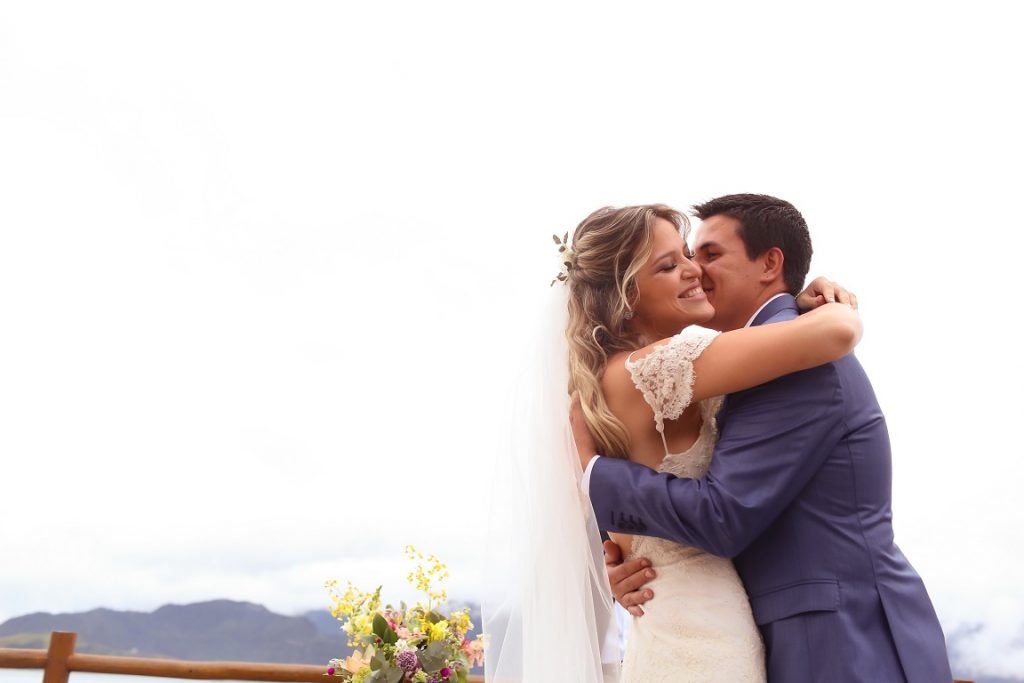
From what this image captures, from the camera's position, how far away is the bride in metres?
1.98

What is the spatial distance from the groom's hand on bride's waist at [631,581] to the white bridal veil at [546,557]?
10 centimetres

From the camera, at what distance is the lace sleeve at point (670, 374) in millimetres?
2041

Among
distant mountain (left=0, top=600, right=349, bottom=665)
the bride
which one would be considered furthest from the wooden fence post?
distant mountain (left=0, top=600, right=349, bottom=665)

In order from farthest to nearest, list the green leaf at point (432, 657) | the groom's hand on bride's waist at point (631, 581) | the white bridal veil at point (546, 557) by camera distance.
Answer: the green leaf at point (432, 657), the white bridal veil at point (546, 557), the groom's hand on bride's waist at point (631, 581)

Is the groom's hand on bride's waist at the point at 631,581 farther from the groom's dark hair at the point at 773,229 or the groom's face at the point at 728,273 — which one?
the groom's dark hair at the point at 773,229

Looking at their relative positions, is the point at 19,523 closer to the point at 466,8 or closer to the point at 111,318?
the point at 111,318

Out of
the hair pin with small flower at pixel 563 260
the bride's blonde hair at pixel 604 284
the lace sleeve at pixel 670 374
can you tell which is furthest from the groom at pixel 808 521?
the hair pin with small flower at pixel 563 260

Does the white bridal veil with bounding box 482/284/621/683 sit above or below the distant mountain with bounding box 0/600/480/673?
below

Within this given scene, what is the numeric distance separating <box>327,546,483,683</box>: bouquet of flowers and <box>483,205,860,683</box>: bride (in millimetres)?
1121

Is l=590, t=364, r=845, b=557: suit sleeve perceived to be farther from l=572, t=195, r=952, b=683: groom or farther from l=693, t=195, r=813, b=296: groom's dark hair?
l=693, t=195, r=813, b=296: groom's dark hair

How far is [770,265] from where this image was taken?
8.09 feet

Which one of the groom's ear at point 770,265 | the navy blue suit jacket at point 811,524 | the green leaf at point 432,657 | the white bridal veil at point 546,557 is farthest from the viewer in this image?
the green leaf at point 432,657

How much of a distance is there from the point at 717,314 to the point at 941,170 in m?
7.25

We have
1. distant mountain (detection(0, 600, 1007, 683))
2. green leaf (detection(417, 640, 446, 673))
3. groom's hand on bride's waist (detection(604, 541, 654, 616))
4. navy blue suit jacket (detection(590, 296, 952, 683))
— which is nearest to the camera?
navy blue suit jacket (detection(590, 296, 952, 683))
